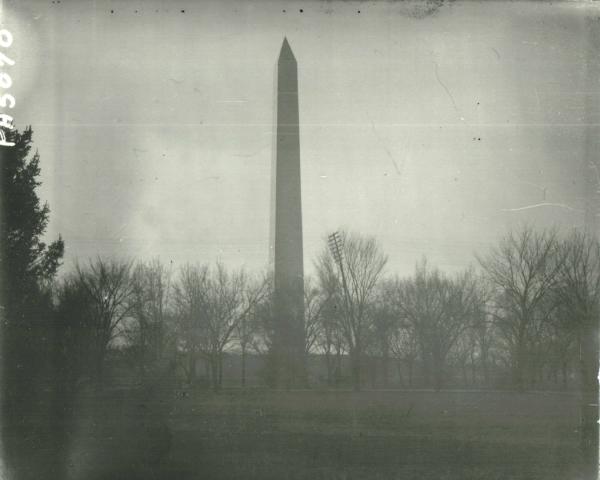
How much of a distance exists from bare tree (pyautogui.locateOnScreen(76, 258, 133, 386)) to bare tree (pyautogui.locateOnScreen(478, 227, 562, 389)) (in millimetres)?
3296

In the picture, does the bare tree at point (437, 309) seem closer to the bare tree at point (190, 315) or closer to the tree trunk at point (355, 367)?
the tree trunk at point (355, 367)

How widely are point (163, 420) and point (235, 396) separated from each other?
2.20 ft

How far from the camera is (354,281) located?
563cm

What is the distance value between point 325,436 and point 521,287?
2294 mm

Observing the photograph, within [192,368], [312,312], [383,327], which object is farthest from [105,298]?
[383,327]

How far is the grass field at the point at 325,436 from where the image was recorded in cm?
528

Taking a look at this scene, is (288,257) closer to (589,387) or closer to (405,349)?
(405,349)

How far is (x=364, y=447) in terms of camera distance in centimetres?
544

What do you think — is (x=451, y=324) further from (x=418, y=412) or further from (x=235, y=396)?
(x=235, y=396)

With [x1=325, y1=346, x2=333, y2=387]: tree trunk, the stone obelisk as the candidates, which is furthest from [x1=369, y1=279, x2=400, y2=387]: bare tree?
the stone obelisk

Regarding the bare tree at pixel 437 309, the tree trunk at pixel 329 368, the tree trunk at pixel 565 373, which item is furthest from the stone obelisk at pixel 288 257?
the tree trunk at pixel 565 373

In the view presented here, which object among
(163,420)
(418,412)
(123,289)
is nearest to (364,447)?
(418,412)

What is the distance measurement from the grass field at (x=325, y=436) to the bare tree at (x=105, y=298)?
0.52 metres

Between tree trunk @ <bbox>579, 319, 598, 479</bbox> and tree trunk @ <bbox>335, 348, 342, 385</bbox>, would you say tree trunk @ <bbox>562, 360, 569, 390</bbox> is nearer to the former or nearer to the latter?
tree trunk @ <bbox>579, 319, 598, 479</bbox>
